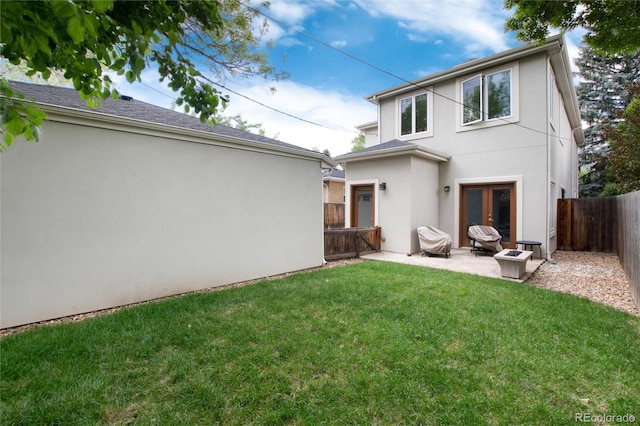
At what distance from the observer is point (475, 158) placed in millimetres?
9367

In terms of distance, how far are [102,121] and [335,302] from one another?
14.6ft

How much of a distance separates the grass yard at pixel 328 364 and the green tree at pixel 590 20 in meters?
4.39

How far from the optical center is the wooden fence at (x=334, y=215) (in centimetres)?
1616

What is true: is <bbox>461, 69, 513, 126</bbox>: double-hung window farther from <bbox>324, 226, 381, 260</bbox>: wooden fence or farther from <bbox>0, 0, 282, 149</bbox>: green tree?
<bbox>0, 0, 282, 149</bbox>: green tree

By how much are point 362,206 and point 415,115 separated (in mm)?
A: 3999

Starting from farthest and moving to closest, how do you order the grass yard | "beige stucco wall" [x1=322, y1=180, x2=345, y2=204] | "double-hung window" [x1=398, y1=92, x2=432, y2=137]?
"beige stucco wall" [x1=322, y1=180, x2=345, y2=204] < "double-hung window" [x1=398, y1=92, x2=432, y2=137] < the grass yard

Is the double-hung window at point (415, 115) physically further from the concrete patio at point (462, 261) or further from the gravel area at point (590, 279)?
the gravel area at point (590, 279)

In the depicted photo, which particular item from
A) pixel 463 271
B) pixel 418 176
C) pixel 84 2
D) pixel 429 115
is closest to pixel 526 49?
pixel 429 115

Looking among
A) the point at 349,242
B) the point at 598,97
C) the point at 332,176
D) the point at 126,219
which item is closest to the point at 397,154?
the point at 349,242

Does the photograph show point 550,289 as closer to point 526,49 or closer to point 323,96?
point 526,49

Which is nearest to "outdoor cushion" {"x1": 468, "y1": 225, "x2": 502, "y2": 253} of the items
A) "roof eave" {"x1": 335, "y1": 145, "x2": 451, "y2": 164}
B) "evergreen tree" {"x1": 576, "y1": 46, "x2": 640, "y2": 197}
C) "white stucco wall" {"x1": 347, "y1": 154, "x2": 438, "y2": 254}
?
"white stucco wall" {"x1": 347, "y1": 154, "x2": 438, "y2": 254}

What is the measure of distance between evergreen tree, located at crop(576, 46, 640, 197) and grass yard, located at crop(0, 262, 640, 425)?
19.3m

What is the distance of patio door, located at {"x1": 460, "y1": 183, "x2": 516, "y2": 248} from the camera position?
8.79m

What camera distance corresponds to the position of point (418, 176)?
920 centimetres
